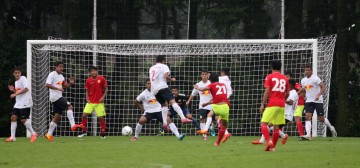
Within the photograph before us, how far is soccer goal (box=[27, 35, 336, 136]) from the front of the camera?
26.7m

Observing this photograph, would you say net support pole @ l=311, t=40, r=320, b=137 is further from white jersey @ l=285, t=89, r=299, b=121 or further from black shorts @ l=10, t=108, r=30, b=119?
black shorts @ l=10, t=108, r=30, b=119

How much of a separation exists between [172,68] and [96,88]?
486 cm

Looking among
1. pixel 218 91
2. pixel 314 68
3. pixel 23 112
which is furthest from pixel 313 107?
pixel 23 112

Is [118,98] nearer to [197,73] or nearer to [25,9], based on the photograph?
[197,73]

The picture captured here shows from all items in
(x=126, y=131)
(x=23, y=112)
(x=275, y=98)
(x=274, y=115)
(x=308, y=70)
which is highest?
(x=308, y=70)

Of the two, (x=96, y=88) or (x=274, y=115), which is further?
(x=96, y=88)

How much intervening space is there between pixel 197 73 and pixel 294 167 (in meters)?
16.0

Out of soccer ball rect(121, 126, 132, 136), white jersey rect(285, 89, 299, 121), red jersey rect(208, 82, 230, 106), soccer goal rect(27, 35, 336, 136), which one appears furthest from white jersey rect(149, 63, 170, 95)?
soccer ball rect(121, 126, 132, 136)

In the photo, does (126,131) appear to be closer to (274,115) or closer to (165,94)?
(165,94)

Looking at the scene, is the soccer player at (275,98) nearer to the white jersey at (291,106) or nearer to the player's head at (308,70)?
the white jersey at (291,106)

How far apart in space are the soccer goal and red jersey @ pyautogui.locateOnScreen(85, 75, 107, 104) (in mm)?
2610

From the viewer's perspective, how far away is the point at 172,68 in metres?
28.2

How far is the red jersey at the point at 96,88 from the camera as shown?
23.8 metres

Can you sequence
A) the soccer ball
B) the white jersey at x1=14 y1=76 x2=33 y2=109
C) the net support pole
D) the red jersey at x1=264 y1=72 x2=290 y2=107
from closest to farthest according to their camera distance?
the red jersey at x1=264 y1=72 x2=290 y2=107 → the white jersey at x1=14 y1=76 x2=33 y2=109 → the net support pole → the soccer ball
